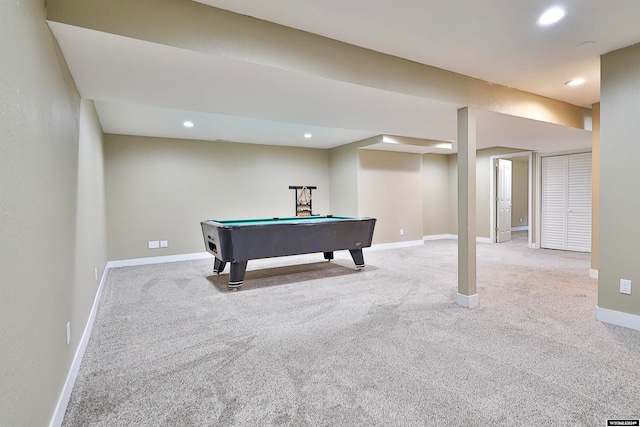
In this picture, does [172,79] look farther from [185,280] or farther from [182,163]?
[182,163]

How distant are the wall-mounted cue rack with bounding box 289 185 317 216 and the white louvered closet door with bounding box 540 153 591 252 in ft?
16.6

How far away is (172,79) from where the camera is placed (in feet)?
8.14

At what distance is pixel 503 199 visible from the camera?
7.83 meters

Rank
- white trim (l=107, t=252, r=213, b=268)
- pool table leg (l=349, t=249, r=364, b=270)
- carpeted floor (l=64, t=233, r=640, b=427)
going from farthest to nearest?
white trim (l=107, t=252, r=213, b=268) < pool table leg (l=349, t=249, r=364, b=270) < carpeted floor (l=64, t=233, r=640, b=427)

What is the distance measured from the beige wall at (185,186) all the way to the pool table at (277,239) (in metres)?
1.67

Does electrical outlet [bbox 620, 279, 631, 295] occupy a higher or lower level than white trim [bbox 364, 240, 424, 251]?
higher

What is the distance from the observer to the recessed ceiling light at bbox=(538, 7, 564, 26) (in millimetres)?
2180

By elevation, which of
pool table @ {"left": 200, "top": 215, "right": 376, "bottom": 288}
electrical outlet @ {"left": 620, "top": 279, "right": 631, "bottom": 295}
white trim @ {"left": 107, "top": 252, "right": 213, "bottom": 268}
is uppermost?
pool table @ {"left": 200, "top": 215, "right": 376, "bottom": 288}

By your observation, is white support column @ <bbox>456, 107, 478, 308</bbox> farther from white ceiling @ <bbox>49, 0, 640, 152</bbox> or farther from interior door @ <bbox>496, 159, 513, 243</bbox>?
interior door @ <bbox>496, 159, 513, 243</bbox>

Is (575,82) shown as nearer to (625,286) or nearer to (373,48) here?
(625,286)

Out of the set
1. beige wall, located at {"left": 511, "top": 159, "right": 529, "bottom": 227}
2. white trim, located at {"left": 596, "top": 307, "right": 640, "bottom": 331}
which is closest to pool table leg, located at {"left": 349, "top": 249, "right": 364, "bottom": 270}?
white trim, located at {"left": 596, "top": 307, "right": 640, "bottom": 331}

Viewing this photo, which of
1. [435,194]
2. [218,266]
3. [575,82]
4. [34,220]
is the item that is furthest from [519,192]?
[34,220]

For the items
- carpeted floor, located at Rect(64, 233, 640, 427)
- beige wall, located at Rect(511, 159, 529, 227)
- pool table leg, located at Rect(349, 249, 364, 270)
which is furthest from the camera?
beige wall, located at Rect(511, 159, 529, 227)

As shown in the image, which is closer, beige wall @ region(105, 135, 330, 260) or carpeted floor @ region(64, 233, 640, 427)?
carpeted floor @ region(64, 233, 640, 427)
